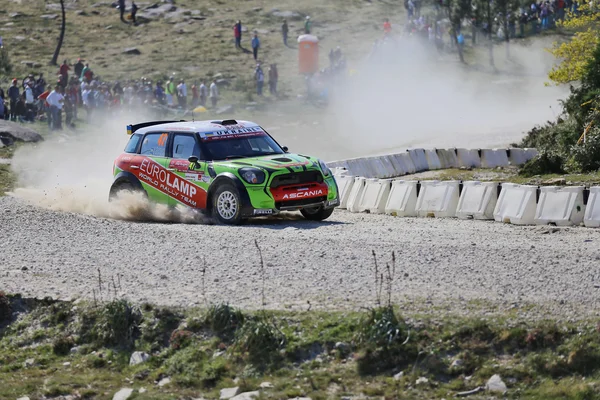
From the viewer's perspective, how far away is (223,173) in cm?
1593

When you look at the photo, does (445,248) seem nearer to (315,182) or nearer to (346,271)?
(346,271)

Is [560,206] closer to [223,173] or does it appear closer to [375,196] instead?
[375,196]

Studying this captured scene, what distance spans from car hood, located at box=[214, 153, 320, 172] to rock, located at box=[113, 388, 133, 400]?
7.02 meters

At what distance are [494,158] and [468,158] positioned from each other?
633 mm

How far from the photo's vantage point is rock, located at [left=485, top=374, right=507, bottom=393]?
330 inches

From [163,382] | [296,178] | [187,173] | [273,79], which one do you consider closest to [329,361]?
[163,382]

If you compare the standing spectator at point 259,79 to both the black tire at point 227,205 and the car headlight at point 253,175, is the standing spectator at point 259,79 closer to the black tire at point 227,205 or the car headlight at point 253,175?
the black tire at point 227,205

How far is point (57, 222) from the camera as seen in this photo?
54.2 ft

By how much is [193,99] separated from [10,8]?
23.4 m

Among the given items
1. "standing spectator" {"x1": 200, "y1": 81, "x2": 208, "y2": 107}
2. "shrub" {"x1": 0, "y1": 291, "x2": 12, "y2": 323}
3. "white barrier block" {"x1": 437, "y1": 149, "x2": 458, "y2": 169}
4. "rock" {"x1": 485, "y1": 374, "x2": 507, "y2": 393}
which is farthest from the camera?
"standing spectator" {"x1": 200, "y1": 81, "x2": 208, "y2": 107}

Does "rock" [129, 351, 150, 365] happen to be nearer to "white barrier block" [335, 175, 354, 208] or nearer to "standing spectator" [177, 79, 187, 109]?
"white barrier block" [335, 175, 354, 208]

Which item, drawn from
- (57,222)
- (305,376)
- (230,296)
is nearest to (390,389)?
(305,376)

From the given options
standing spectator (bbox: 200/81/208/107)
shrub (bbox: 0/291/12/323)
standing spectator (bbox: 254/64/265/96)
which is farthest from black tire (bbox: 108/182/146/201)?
standing spectator (bbox: 254/64/265/96)

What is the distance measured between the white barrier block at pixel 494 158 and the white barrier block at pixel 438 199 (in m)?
8.37
